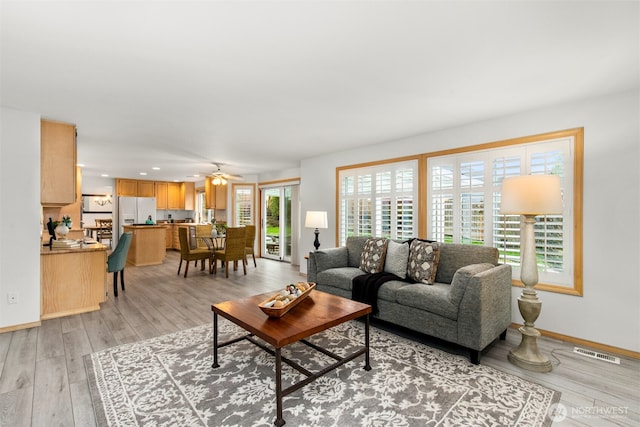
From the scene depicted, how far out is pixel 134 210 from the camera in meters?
8.45

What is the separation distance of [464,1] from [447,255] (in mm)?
2452

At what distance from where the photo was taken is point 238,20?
167 cm

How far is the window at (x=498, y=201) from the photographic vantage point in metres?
2.88

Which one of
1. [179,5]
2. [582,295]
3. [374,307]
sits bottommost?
[374,307]

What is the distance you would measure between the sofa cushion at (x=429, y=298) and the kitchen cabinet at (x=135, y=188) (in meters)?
8.62

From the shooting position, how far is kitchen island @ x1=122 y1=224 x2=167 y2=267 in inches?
261

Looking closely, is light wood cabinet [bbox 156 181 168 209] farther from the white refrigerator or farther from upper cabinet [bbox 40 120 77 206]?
upper cabinet [bbox 40 120 77 206]

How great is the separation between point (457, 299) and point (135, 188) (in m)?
9.24

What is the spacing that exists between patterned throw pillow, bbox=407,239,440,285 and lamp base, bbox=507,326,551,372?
0.89 metres

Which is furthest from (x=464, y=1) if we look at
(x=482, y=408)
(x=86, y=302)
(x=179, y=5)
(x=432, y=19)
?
(x=86, y=302)

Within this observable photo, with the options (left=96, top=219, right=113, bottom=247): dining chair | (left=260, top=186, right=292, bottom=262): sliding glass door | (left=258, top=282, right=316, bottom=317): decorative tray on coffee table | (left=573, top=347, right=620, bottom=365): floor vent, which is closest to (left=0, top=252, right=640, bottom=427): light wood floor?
(left=573, top=347, right=620, bottom=365): floor vent

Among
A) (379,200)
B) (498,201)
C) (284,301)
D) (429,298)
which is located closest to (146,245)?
(379,200)

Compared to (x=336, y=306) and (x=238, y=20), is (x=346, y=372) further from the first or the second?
(x=238, y=20)

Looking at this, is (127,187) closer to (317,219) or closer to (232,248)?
(232,248)
